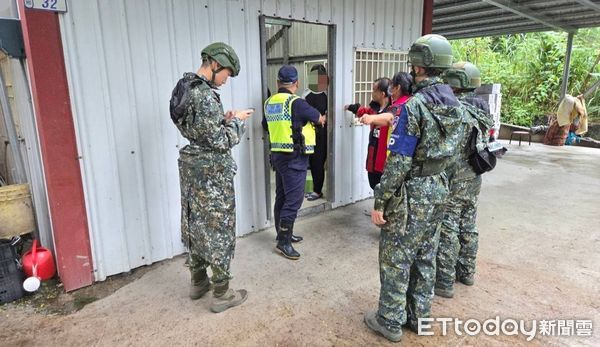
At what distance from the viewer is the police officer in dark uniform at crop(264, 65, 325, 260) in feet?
10.9

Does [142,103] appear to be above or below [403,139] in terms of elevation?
above

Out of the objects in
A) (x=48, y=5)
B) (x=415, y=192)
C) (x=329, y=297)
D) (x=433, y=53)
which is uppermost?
(x=48, y=5)

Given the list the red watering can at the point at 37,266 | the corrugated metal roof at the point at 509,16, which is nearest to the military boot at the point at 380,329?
the red watering can at the point at 37,266

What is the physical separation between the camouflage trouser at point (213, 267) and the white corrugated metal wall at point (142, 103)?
2.54 ft

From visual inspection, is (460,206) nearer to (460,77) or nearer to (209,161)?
(460,77)

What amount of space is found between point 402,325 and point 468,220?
3.15 feet

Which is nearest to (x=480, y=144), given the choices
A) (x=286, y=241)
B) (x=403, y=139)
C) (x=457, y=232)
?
(x=457, y=232)

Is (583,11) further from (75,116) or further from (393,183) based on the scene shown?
(75,116)

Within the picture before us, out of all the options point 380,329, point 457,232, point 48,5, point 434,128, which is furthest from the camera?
point 457,232

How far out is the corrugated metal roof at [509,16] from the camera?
682 cm

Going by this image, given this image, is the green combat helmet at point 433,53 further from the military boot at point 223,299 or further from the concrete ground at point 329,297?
the military boot at point 223,299

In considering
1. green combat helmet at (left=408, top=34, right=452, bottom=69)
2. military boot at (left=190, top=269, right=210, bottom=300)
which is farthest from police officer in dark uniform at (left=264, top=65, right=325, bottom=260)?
green combat helmet at (left=408, top=34, right=452, bottom=69)

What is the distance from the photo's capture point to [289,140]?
334 cm

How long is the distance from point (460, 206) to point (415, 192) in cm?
86
